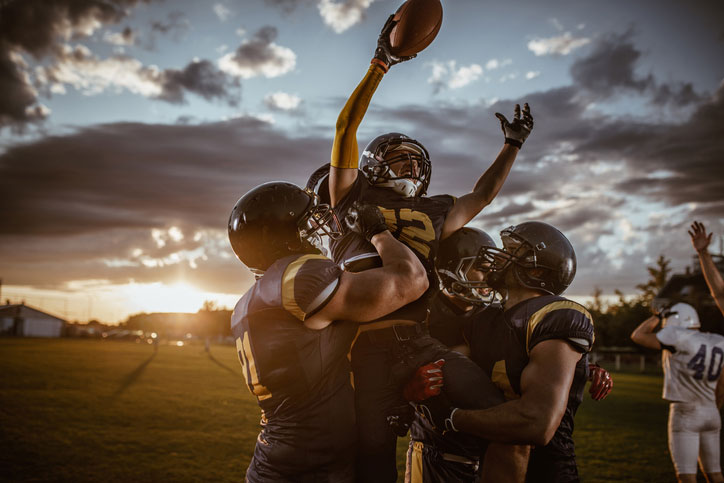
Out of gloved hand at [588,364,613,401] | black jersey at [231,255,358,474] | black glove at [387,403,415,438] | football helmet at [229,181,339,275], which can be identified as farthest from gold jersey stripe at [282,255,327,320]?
gloved hand at [588,364,613,401]

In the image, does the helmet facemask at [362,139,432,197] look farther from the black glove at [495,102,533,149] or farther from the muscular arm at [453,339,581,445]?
the muscular arm at [453,339,581,445]

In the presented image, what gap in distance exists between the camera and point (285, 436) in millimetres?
3250

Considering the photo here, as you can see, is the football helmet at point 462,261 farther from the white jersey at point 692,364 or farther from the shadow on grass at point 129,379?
the shadow on grass at point 129,379

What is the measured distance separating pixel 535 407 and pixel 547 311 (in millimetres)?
644

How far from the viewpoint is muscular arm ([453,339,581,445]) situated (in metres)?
3.10

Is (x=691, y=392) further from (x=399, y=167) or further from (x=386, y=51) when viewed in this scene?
(x=386, y=51)

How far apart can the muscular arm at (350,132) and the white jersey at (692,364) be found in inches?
281

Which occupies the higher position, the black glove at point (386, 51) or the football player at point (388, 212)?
the black glove at point (386, 51)

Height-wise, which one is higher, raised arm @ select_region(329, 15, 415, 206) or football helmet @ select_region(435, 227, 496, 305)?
raised arm @ select_region(329, 15, 415, 206)

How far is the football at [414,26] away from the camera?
4.15 metres

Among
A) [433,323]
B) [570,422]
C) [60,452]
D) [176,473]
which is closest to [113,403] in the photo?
[60,452]

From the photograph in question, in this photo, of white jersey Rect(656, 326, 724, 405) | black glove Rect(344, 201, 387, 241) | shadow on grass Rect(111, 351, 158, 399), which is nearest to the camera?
black glove Rect(344, 201, 387, 241)

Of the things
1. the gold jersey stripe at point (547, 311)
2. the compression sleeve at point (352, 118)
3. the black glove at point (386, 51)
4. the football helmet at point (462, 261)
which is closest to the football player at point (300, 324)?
the compression sleeve at point (352, 118)

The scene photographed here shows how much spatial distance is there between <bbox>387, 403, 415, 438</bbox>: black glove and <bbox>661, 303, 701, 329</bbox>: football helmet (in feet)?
23.1
